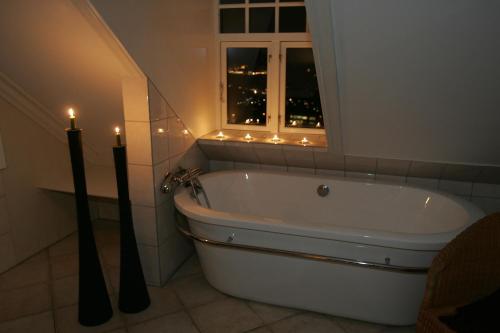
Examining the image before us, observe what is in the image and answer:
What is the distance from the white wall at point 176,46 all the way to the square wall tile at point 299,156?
66cm

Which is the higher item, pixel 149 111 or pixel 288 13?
A: pixel 288 13

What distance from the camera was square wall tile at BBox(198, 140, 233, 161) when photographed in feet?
9.39

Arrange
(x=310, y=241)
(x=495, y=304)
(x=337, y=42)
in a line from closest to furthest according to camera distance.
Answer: (x=495, y=304) → (x=337, y=42) → (x=310, y=241)

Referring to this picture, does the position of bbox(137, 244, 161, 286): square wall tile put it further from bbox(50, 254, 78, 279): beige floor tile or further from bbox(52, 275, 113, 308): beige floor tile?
bbox(50, 254, 78, 279): beige floor tile

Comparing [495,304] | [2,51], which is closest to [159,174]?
[2,51]

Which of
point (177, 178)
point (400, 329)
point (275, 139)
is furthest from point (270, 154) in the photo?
point (400, 329)

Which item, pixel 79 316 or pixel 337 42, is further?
pixel 79 316

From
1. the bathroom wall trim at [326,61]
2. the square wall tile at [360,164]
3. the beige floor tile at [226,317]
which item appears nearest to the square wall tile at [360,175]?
the square wall tile at [360,164]

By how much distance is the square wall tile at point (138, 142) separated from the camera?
222cm

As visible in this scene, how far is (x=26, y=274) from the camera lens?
2.67 meters

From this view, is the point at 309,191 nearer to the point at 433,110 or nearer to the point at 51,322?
the point at 433,110

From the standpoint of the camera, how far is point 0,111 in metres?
2.53

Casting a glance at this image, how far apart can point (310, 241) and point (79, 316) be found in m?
1.32

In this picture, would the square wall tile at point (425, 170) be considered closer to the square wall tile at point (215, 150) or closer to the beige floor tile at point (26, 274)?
the square wall tile at point (215, 150)
